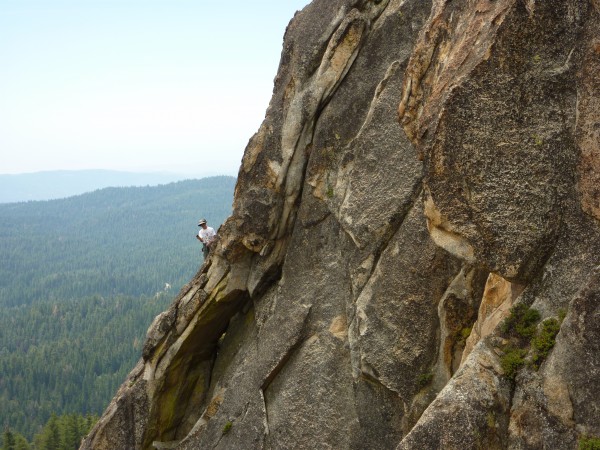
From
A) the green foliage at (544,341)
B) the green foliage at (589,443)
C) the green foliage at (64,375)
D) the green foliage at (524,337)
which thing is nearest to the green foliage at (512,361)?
the green foliage at (524,337)

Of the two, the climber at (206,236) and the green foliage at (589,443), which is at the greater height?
the climber at (206,236)

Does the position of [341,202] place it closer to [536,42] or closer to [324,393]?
[324,393]

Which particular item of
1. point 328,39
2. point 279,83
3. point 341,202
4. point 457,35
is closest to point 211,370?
point 341,202

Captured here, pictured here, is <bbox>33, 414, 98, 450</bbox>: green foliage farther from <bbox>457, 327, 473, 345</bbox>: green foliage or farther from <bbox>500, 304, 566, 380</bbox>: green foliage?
<bbox>500, 304, 566, 380</bbox>: green foliage

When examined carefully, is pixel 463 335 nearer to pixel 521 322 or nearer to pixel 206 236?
pixel 521 322

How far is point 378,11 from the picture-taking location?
18453 millimetres

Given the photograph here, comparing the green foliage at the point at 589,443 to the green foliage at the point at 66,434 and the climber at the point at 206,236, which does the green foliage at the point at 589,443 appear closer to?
the climber at the point at 206,236

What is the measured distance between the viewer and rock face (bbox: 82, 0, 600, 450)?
34.1ft

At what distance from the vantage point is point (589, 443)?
8680mm

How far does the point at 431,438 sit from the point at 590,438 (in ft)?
8.46

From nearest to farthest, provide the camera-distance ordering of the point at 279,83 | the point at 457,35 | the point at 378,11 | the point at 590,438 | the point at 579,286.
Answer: the point at 590,438 → the point at 579,286 → the point at 457,35 → the point at 378,11 → the point at 279,83

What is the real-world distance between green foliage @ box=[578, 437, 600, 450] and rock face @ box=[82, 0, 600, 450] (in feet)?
0.64

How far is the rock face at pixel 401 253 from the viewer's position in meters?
10.4

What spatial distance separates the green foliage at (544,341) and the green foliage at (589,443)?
1488mm
